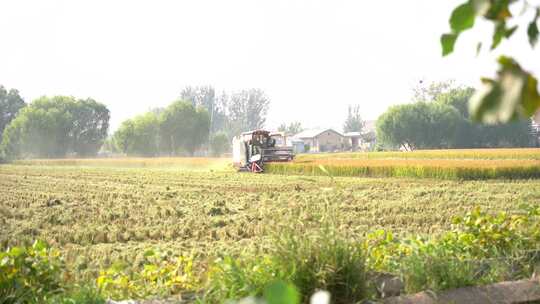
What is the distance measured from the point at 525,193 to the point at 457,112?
30.7 meters

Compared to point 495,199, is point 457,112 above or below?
above

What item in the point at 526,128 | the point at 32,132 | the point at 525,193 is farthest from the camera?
the point at 526,128

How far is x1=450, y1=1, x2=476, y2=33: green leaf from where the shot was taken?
569 millimetres

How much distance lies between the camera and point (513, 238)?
3117mm

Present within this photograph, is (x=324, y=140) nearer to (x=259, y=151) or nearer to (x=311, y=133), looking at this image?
(x=311, y=133)

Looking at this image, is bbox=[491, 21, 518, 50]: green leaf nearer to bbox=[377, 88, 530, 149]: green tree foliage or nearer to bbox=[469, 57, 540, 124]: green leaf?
bbox=[469, 57, 540, 124]: green leaf

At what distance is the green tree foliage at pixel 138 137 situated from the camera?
35031mm

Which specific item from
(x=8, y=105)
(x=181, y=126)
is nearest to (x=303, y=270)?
(x=8, y=105)

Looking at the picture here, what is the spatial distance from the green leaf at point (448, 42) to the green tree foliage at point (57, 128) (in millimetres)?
21919

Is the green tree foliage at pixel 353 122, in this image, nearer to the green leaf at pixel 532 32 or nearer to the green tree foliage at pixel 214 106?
the green tree foliage at pixel 214 106

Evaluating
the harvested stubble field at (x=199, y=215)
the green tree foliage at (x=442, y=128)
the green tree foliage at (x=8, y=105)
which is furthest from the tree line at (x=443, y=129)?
the green tree foliage at (x=8, y=105)

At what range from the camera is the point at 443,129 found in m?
40.0

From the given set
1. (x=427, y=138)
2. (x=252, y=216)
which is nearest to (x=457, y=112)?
(x=427, y=138)

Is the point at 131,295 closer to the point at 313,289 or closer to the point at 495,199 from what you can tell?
the point at 313,289
